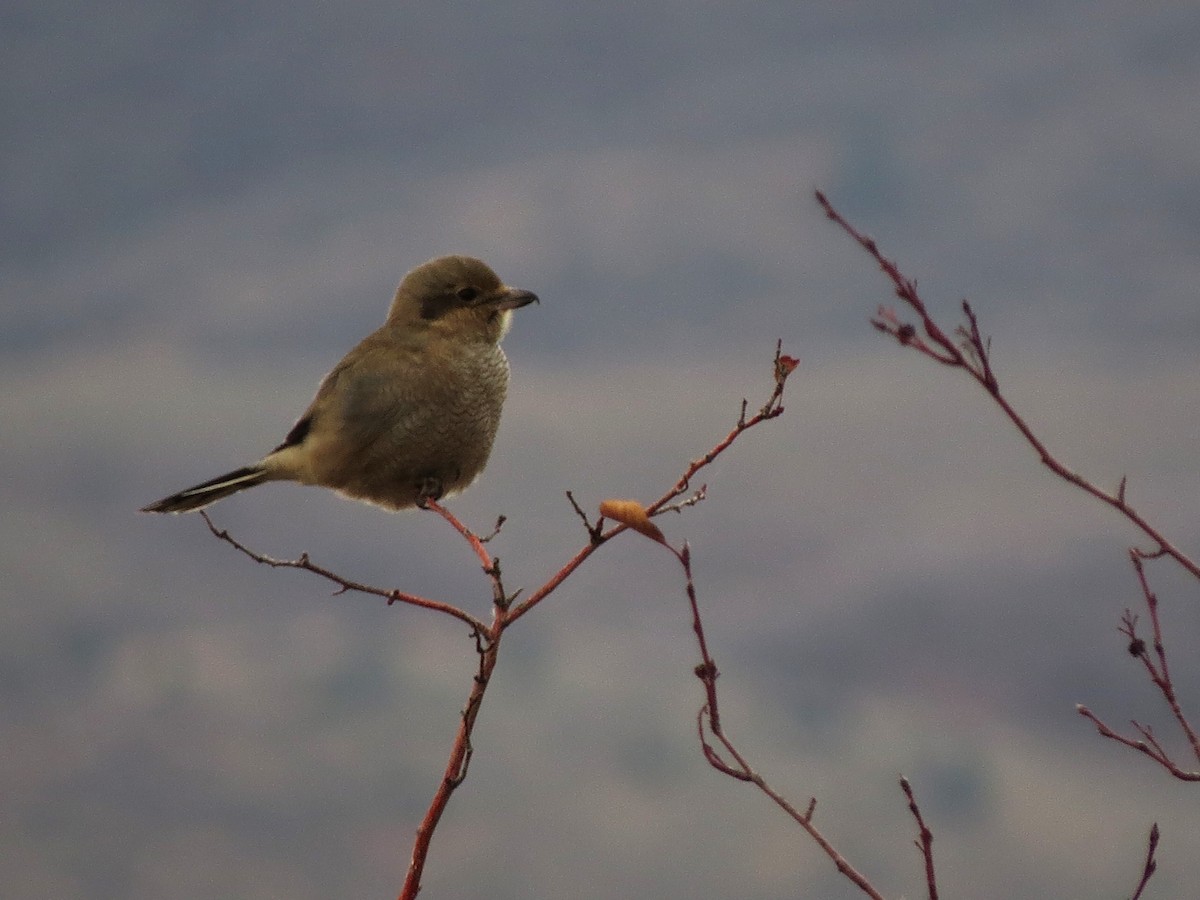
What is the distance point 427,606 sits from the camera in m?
2.99

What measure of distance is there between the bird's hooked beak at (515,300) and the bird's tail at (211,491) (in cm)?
123

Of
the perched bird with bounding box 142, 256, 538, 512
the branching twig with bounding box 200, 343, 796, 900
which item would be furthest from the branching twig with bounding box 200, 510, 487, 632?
the perched bird with bounding box 142, 256, 538, 512

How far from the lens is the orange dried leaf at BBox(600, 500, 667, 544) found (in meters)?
2.73

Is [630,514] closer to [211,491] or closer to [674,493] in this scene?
[674,493]

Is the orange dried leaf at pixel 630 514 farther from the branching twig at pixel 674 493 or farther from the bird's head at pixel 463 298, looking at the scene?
the bird's head at pixel 463 298

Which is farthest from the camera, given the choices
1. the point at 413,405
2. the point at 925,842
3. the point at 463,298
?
the point at 463,298

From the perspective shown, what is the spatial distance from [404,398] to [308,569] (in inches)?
85.7

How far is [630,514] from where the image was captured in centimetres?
273

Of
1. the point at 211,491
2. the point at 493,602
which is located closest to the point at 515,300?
the point at 211,491

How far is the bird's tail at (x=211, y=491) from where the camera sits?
511 cm

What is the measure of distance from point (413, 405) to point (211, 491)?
0.91m

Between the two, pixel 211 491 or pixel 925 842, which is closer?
pixel 925 842

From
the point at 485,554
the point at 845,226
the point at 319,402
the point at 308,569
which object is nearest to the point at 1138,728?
the point at 845,226

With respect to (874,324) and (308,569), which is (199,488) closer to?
(308,569)
